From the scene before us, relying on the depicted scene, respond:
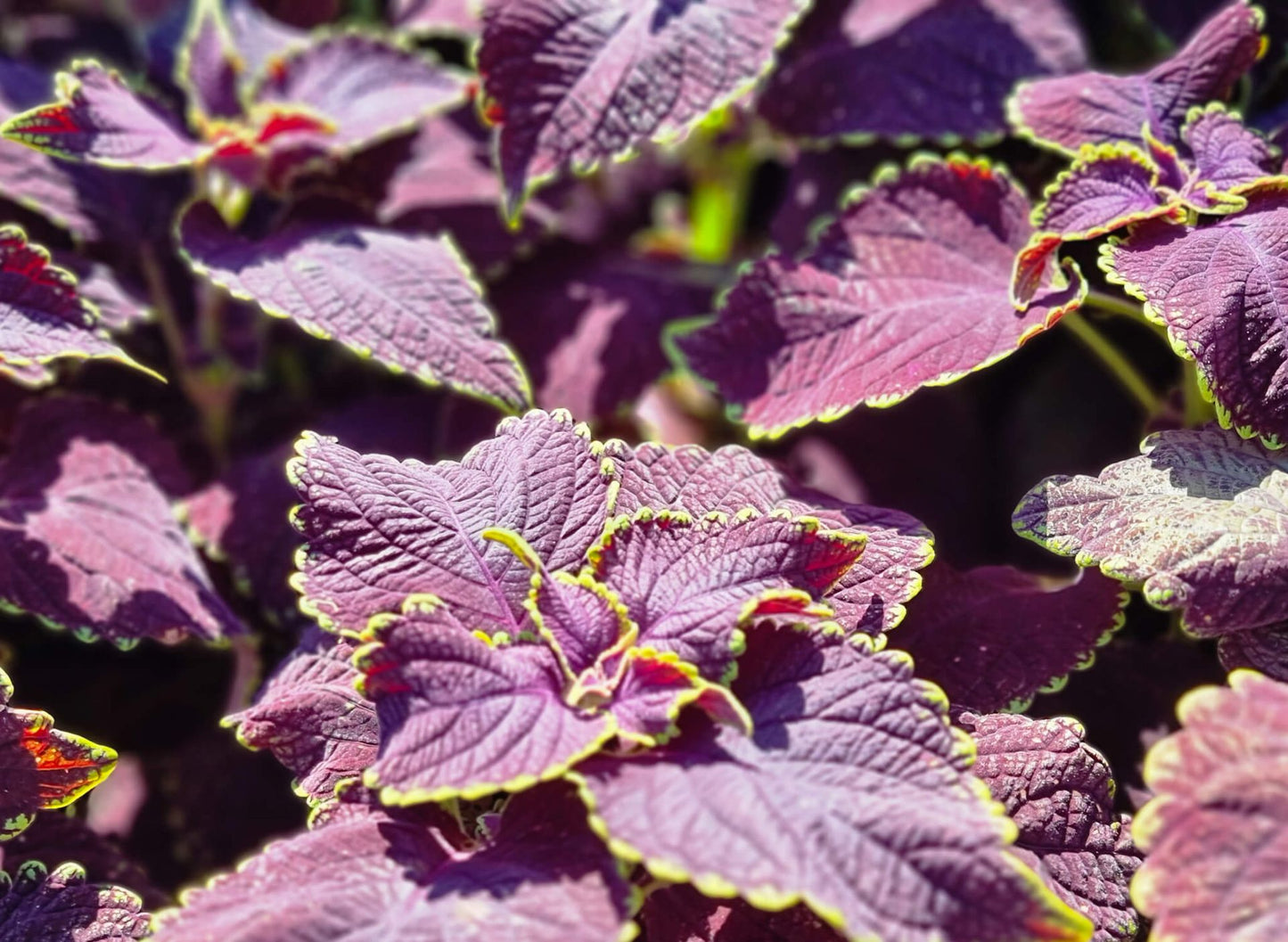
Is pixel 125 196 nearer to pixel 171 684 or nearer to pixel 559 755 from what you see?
pixel 171 684

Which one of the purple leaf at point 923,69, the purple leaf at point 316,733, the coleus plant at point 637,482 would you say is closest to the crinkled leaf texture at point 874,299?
the coleus plant at point 637,482

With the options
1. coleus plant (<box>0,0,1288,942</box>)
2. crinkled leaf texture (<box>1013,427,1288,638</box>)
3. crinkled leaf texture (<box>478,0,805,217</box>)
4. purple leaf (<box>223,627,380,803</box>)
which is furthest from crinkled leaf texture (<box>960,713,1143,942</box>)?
crinkled leaf texture (<box>478,0,805,217</box>)

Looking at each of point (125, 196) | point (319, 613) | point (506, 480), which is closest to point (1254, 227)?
point (506, 480)

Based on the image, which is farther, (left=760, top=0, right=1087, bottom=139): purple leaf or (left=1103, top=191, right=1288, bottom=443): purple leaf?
(left=760, top=0, right=1087, bottom=139): purple leaf

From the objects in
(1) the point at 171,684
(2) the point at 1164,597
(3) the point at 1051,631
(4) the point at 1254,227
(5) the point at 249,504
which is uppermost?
(4) the point at 1254,227

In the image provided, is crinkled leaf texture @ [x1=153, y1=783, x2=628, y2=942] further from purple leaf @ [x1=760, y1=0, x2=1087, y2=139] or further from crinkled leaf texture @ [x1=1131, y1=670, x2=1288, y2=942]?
purple leaf @ [x1=760, y1=0, x2=1087, y2=139]

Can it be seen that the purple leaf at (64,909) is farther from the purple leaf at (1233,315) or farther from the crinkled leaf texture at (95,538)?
the purple leaf at (1233,315)

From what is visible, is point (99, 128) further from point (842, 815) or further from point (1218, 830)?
point (1218, 830)

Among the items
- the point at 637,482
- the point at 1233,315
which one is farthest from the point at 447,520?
the point at 1233,315
